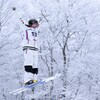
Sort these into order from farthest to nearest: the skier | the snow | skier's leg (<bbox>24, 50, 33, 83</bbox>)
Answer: the snow
skier's leg (<bbox>24, 50, 33, 83</bbox>)
the skier

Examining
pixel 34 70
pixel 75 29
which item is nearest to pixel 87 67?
pixel 75 29

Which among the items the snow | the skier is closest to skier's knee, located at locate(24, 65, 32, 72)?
the skier

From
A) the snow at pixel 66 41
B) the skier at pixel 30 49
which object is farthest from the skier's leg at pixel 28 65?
the snow at pixel 66 41

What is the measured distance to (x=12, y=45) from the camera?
20719mm

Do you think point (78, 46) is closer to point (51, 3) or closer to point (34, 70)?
point (51, 3)

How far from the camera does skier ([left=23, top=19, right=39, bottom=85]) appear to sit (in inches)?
288

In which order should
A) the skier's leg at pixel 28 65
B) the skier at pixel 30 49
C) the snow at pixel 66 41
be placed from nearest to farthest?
1. the skier at pixel 30 49
2. the skier's leg at pixel 28 65
3. the snow at pixel 66 41

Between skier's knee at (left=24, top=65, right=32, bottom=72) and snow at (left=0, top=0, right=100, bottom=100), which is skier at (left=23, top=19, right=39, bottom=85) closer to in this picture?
skier's knee at (left=24, top=65, right=32, bottom=72)

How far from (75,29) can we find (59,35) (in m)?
1.17

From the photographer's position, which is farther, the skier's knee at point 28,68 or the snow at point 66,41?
the snow at point 66,41

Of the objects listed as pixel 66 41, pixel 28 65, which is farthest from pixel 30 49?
pixel 66 41

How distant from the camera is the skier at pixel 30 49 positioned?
7320mm

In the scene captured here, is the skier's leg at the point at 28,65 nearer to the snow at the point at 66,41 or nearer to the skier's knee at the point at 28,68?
the skier's knee at the point at 28,68

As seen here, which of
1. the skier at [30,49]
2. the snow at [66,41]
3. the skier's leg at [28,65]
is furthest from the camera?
the snow at [66,41]
